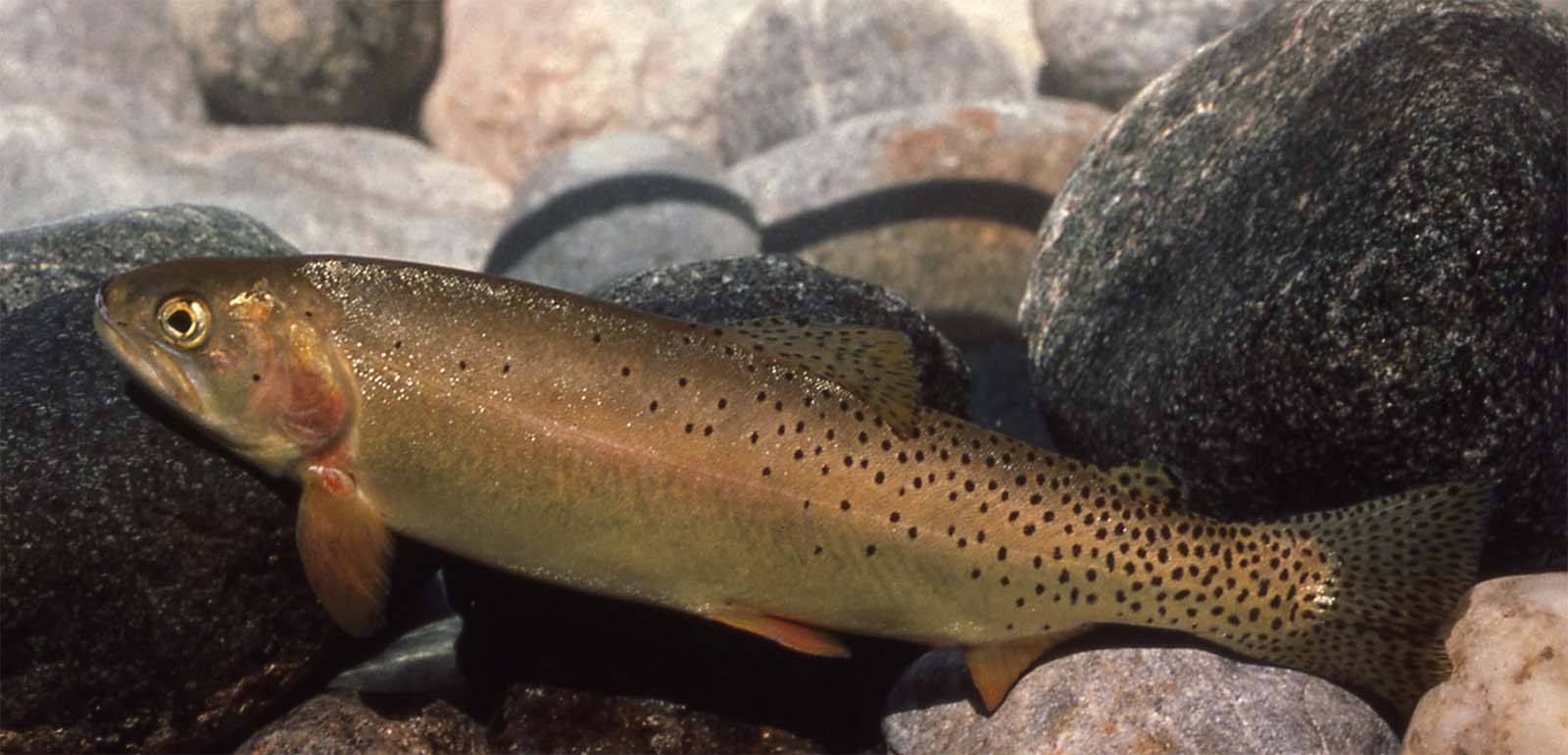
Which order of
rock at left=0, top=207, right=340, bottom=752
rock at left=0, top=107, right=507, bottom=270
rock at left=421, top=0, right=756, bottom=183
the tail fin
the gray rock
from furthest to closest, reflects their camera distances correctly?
1. rock at left=421, top=0, right=756, bottom=183
2. rock at left=0, top=107, right=507, bottom=270
3. the gray rock
4. rock at left=0, top=207, right=340, bottom=752
5. the tail fin

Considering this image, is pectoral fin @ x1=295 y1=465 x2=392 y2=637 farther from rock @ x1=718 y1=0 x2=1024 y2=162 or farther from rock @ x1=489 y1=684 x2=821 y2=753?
rock @ x1=718 y1=0 x2=1024 y2=162

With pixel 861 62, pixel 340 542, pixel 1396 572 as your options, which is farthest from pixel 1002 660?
pixel 861 62

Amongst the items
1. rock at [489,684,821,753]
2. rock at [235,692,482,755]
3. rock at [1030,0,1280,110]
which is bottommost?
rock at [235,692,482,755]

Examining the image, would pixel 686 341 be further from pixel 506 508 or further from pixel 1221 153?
pixel 1221 153

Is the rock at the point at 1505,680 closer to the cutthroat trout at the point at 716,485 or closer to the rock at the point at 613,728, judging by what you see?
the cutthroat trout at the point at 716,485

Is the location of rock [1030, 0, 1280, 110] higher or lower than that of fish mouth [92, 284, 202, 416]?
higher

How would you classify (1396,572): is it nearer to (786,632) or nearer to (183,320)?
(786,632)

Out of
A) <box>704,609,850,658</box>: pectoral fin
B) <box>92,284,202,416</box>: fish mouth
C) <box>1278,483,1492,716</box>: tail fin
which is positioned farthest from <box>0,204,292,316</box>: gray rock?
<box>1278,483,1492,716</box>: tail fin

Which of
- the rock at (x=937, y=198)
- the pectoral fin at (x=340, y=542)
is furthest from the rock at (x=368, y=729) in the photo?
the rock at (x=937, y=198)
